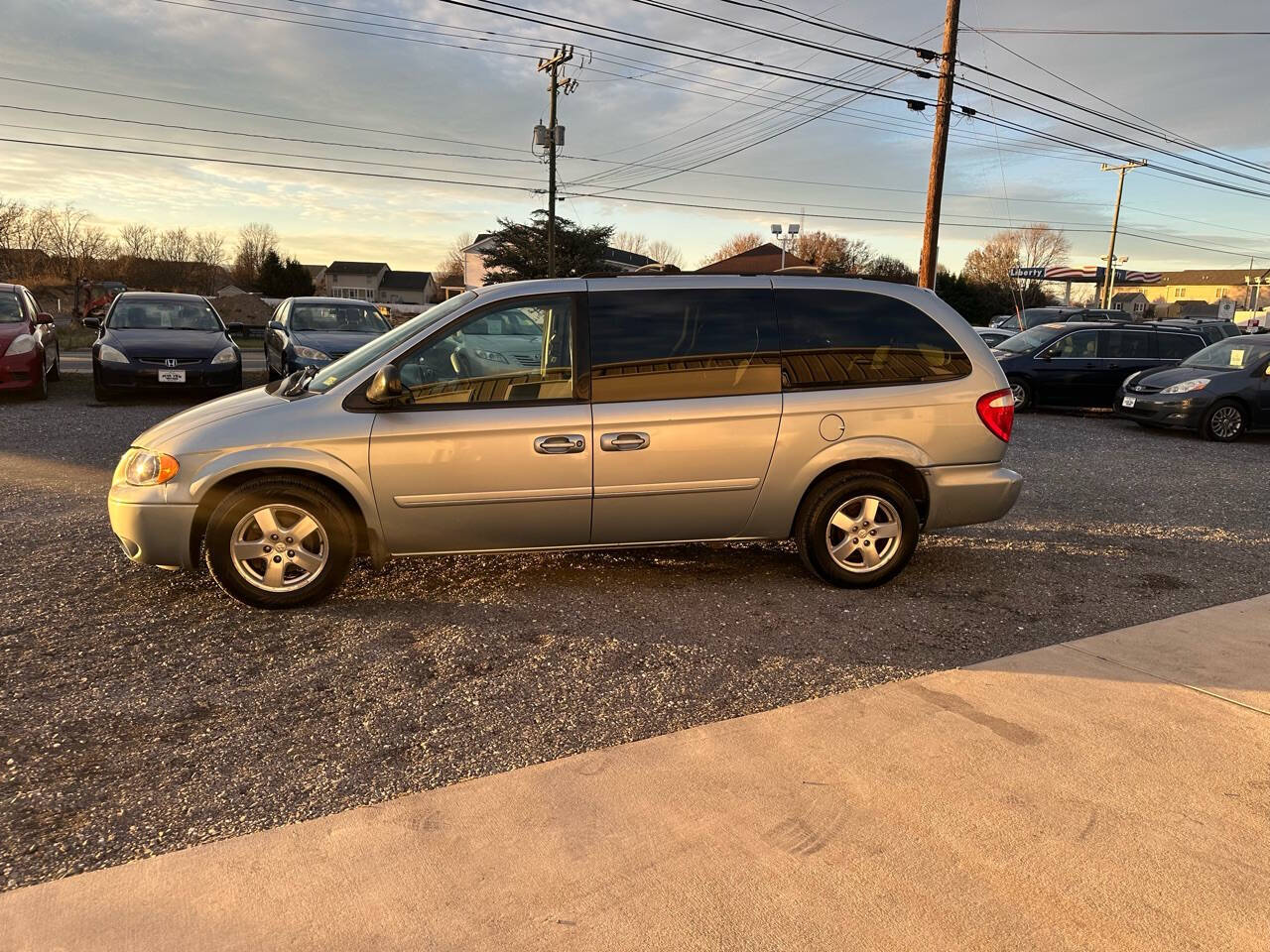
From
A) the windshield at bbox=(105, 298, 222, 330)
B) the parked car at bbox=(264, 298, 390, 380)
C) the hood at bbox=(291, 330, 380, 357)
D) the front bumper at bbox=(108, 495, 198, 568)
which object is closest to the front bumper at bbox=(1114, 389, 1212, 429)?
the hood at bbox=(291, 330, 380, 357)

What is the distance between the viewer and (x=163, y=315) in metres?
12.8

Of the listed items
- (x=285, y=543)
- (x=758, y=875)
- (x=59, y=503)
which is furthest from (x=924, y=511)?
(x=59, y=503)

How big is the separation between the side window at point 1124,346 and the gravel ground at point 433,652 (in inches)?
351

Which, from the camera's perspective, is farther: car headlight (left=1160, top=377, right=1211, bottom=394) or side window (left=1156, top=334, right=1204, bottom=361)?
side window (left=1156, top=334, right=1204, bottom=361)

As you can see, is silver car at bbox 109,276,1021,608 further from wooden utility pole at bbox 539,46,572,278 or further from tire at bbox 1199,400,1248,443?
wooden utility pole at bbox 539,46,572,278

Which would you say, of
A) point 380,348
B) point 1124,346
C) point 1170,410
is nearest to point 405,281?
point 1124,346

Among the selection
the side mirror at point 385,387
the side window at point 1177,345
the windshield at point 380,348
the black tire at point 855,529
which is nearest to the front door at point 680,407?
the black tire at point 855,529

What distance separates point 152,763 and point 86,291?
1673 inches

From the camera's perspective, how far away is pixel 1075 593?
5105 mm

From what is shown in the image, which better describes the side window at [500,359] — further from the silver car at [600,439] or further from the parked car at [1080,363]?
the parked car at [1080,363]

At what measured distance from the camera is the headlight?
453 inches

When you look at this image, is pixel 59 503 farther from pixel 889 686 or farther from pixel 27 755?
pixel 889 686

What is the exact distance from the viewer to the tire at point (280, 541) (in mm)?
Answer: 4289

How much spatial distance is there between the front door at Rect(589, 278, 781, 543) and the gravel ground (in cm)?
51
